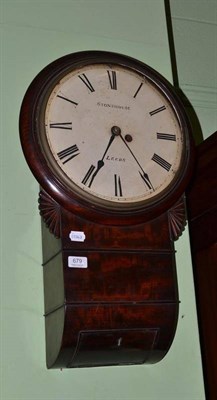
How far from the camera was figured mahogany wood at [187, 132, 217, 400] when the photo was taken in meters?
1.72

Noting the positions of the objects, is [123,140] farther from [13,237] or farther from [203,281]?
[203,281]

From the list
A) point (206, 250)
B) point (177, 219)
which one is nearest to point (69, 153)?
point (177, 219)

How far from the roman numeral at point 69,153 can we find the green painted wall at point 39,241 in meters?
0.14

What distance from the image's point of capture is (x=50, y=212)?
146cm

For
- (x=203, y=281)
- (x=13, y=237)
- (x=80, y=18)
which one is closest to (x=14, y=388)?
(x=13, y=237)

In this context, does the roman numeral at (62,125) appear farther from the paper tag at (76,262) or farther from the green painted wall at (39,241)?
the paper tag at (76,262)

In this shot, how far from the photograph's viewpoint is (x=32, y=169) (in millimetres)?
1470

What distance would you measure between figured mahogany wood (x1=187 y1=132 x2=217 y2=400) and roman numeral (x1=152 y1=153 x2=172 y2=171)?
7.2 inches

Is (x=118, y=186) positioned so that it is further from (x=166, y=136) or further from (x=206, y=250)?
(x=206, y=250)

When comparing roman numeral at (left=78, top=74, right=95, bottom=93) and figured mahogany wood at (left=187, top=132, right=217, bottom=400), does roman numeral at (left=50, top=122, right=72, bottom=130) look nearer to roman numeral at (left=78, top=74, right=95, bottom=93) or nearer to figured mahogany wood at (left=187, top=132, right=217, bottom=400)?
roman numeral at (left=78, top=74, right=95, bottom=93)

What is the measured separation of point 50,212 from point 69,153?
5.5 inches

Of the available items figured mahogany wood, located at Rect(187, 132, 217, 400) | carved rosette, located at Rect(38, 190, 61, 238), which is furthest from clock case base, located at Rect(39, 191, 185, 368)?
figured mahogany wood, located at Rect(187, 132, 217, 400)

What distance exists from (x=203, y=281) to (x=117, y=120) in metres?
0.50

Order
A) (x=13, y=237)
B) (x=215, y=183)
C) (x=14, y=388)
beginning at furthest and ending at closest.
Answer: (x=215, y=183), (x=13, y=237), (x=14, y=388)
